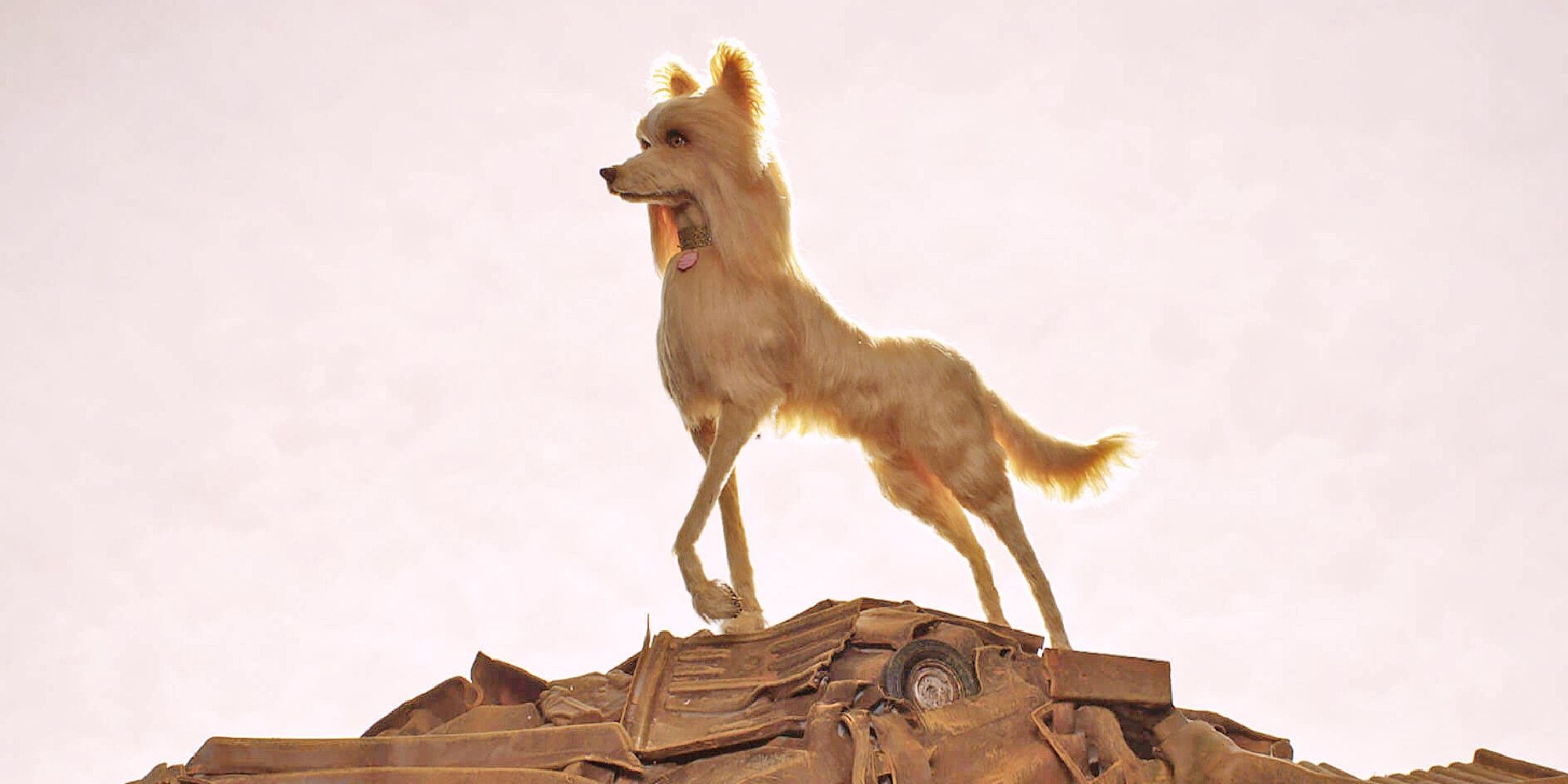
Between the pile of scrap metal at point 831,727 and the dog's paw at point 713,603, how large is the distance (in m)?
0.07

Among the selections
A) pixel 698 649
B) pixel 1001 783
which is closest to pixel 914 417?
pixel 698 649

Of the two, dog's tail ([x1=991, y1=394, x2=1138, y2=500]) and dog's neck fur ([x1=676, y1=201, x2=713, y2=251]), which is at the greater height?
dog's neck fur ([x1=676, y1=201, x2=713, y2=251])

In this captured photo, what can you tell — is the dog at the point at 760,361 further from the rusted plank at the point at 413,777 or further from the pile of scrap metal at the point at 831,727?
the rusted plank at the point at 413,777

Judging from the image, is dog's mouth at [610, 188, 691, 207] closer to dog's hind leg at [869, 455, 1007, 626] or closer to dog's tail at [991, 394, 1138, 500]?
dog's hind leg at [869, 455, 1007, 626]

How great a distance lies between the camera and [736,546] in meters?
4.30

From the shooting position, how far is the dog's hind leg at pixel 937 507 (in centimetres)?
441

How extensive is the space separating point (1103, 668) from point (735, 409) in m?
1.14

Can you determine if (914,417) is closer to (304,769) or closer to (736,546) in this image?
(736,546)

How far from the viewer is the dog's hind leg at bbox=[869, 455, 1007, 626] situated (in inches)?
174

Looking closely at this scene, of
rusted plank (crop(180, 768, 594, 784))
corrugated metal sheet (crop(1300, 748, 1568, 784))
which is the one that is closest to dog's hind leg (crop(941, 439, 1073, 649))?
corrugated metal sheet (crop(1300, 748, 1568, 784))

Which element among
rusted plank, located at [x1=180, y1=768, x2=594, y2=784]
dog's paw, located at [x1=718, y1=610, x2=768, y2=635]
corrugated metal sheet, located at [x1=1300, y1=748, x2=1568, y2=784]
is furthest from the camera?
dog's paw, located at [x1=718, y1=610, x2=768, y2=635]

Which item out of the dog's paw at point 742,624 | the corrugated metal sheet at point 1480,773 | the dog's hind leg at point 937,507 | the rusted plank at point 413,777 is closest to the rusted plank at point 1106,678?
the corrugated metal sheet at point 1480,773

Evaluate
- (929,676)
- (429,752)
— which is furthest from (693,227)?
(429,752)

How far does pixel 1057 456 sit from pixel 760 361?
3.16ft
